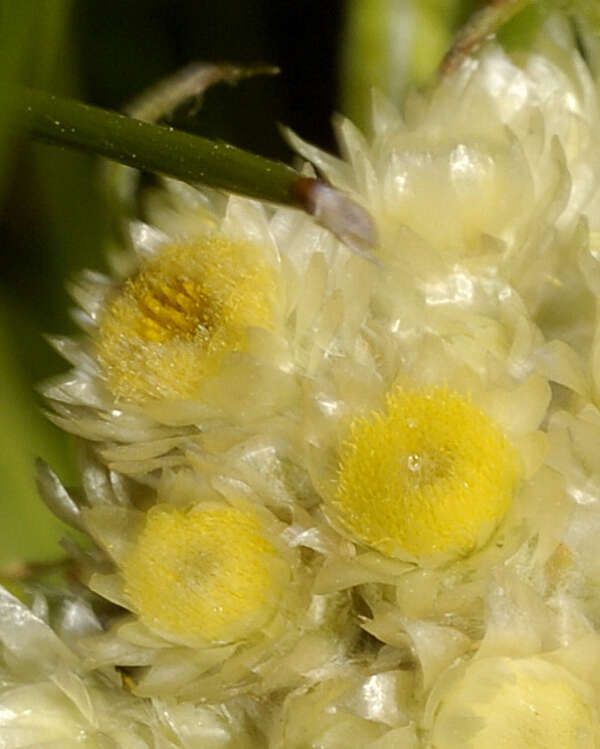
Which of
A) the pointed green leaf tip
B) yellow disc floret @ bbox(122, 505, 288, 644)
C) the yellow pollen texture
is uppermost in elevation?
the pointed green leaf tip

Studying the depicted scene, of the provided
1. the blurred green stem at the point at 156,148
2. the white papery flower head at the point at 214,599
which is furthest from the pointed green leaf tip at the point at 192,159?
the white papery flower head at the point at 214,599

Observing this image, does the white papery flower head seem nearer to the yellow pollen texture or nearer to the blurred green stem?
the yellow pollen texture

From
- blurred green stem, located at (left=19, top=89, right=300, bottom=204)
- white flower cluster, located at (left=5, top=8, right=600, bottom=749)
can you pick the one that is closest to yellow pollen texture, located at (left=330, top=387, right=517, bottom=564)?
white flower cluster, located at (left=5, top=8, right=600, bottom=749)

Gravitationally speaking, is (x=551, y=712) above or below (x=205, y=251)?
below

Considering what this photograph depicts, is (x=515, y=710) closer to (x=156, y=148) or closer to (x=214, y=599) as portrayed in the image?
(x=214, y=599)

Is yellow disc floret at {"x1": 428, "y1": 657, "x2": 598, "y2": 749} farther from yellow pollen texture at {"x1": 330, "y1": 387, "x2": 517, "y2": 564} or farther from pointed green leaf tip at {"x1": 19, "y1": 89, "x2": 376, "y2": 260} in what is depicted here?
pointed green leaf tip at {"x1": 19, "y1": 89, "x2": 376, "y2": 260}

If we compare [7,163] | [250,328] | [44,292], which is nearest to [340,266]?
[250,328]

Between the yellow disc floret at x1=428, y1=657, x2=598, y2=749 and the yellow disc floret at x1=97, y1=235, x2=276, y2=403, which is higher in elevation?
the yellow disc floret at x1=97, y1=235, x2=276, y2=403

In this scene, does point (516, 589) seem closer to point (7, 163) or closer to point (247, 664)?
point (247, 664)
